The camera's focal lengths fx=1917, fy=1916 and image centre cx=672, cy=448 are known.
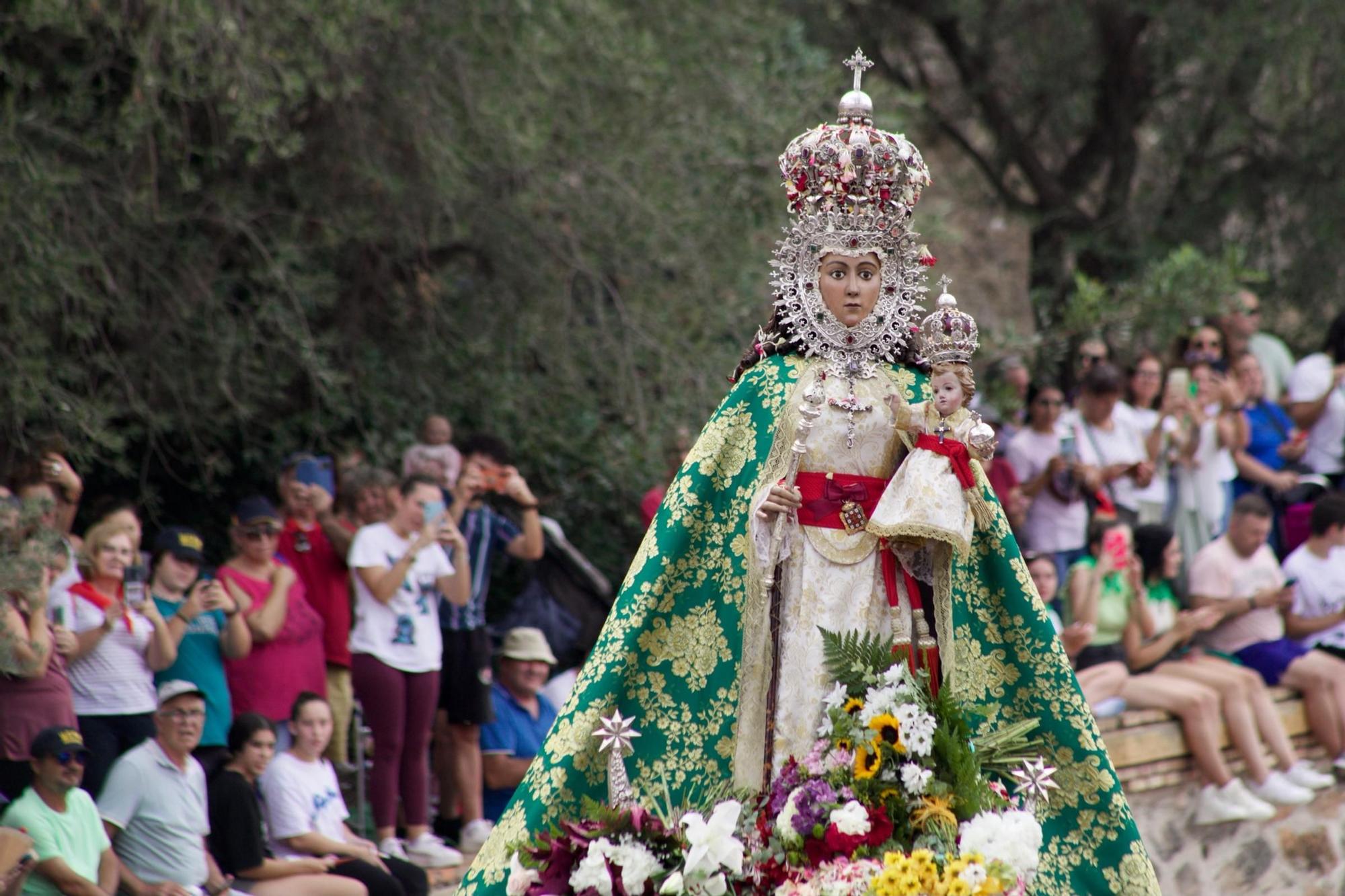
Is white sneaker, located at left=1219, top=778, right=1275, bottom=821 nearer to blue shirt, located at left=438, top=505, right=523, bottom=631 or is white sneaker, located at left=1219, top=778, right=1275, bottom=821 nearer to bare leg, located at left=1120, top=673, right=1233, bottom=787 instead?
bare leg, located at left=1120, top=673, right=1233, bottom=787

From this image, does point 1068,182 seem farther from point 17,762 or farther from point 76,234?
point 17,762

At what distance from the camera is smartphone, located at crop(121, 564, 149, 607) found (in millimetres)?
6848

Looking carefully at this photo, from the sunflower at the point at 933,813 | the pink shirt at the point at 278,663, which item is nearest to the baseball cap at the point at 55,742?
the pink shirt at the point at 278,663

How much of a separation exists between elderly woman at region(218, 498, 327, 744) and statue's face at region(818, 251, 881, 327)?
2870 millimetres

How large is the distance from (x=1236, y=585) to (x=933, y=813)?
16.3 ft

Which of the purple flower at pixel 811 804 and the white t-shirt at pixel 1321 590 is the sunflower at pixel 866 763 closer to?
the purple flower at pixel 811 804

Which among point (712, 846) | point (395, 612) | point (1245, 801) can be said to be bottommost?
point (1245, 801)

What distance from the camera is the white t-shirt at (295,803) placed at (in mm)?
6727

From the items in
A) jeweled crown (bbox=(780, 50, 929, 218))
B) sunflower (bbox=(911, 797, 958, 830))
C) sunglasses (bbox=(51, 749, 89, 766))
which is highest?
jeweled crown (bbox=(780, 50, 929, 218))

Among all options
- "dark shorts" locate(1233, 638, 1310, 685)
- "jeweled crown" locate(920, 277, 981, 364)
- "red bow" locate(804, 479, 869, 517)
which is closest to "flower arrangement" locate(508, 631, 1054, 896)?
"red bow" locate(804, 479, 869, 517)

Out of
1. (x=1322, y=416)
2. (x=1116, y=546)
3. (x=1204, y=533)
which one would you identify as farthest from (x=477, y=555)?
(x=1322, y=416)

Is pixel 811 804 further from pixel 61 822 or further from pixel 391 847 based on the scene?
pixel 391 847

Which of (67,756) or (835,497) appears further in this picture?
(67,756)

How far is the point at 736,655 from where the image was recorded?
535 centimetres
